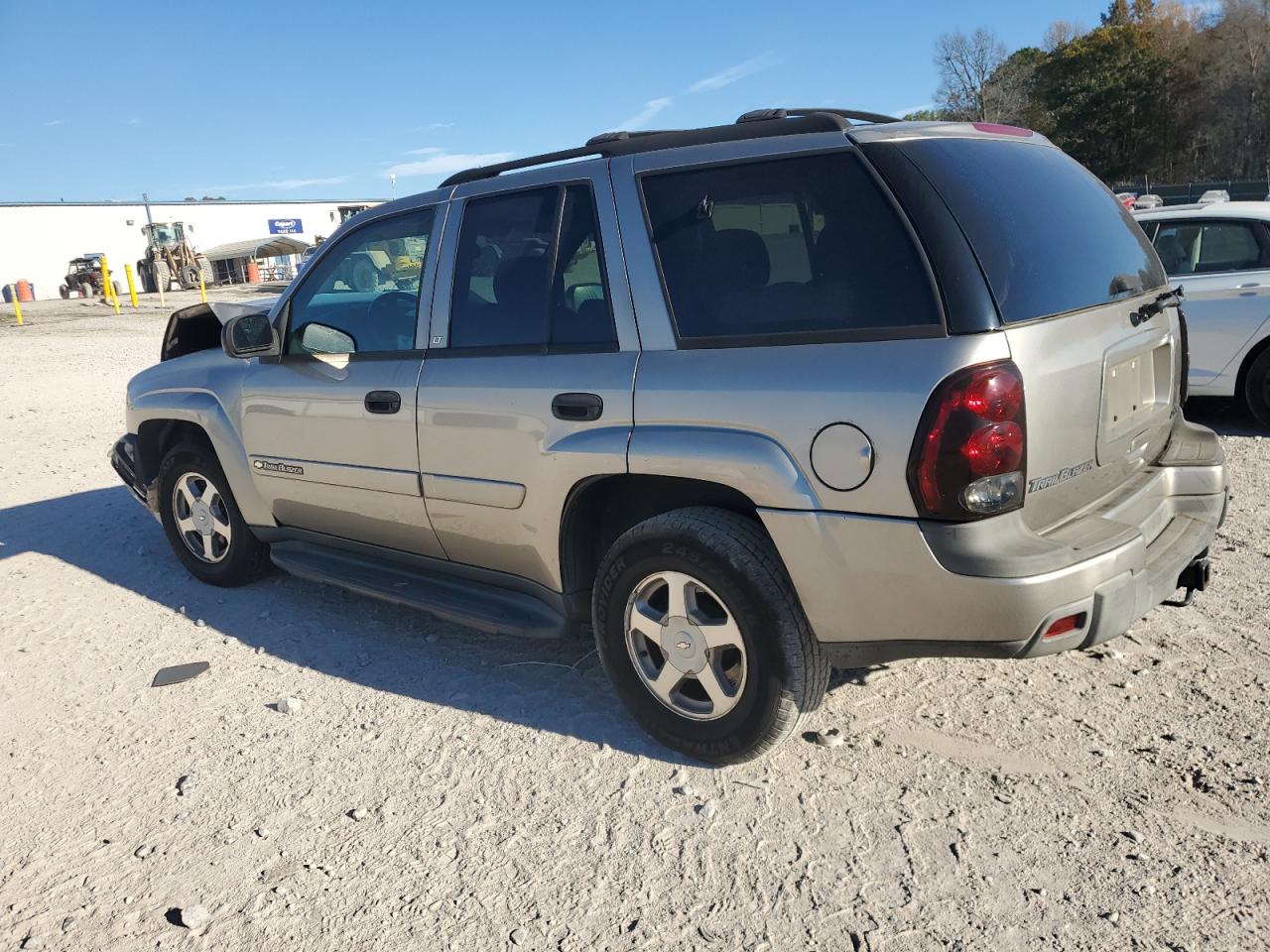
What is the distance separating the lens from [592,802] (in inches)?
119

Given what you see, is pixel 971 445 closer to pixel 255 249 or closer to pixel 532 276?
pixel 532 276

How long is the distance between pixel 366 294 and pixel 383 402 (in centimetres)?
61

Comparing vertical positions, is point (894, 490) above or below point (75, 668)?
above

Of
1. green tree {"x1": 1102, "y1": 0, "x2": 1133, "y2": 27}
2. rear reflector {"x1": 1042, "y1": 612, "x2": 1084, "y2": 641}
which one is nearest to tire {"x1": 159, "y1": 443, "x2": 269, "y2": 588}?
rear reflector {"x1": 1042, "y1": 612, "x2": 1084, "y2": 641}

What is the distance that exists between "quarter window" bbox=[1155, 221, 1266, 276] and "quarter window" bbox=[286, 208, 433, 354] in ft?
18.8

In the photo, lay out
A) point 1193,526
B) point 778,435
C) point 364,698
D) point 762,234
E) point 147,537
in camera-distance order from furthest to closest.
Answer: point 147,537
point 364,698
point 1193,526
point 762,234
point 778,435

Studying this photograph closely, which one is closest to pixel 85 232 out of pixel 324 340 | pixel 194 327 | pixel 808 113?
pixel 194 327

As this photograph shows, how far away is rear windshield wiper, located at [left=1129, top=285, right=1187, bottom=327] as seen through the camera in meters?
3.05

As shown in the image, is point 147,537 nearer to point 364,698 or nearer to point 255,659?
point 255,659

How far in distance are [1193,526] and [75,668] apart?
15.1 ft

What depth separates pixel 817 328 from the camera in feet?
9.09

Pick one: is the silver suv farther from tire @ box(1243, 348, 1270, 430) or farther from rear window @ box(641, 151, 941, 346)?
tire @ box(1243, 348, 1270, 430)

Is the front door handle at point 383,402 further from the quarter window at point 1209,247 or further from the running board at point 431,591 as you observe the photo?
the quarter window at point 1209,247

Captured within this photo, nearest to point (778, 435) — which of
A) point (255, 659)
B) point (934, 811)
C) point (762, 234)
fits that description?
point (762, 234)
